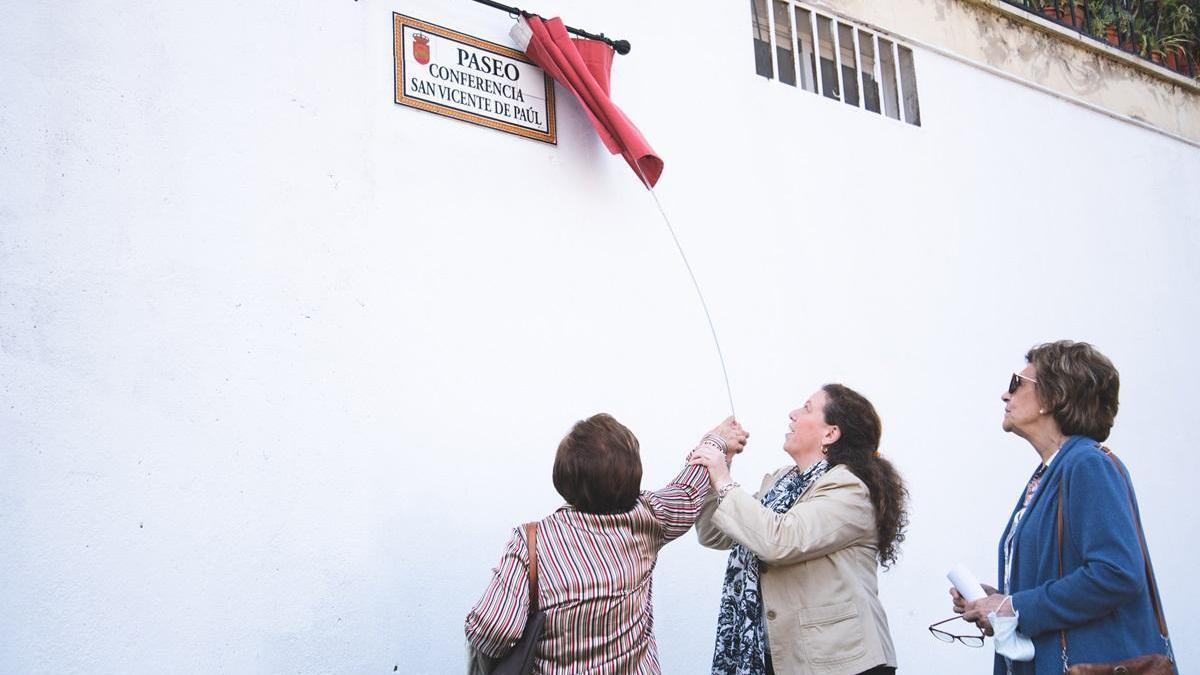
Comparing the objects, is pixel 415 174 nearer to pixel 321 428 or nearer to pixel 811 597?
pixel 321 428

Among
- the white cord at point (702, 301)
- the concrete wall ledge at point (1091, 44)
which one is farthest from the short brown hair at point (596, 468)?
the concrete wall ledge at point (1091, 44)

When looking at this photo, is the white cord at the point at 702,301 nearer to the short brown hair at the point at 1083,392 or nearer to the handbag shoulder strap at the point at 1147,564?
the short brown hair at the point at 1083,392

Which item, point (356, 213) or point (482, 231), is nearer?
point (356, 213)

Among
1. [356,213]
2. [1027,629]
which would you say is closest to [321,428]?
[356,213]

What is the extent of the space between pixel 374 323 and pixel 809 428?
1.37 meters

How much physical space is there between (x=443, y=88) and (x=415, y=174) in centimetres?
34

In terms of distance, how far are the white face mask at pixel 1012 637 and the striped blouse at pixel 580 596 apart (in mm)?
855

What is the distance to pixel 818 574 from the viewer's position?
295 cm

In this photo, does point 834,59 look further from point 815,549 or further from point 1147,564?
point 1147,564

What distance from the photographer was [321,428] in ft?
10.7

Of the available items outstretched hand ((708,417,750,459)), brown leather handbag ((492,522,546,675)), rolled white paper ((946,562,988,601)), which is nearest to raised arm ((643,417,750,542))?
outstretched hand ((708,417,750,459))

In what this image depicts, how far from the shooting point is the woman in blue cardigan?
2.60m

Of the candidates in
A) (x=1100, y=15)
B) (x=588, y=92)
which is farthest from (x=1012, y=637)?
(x=1100, y=15)

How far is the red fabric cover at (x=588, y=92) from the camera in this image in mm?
3824
